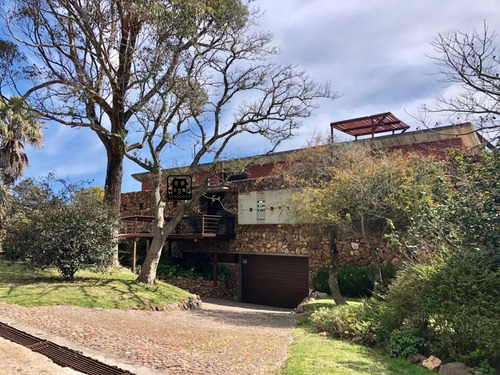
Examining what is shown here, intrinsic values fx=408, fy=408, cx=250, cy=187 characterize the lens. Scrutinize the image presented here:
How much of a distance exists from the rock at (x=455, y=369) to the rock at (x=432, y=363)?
0.08 m

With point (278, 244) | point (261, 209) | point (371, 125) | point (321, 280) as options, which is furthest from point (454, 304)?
point (261, 209)

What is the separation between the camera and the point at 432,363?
5719mm

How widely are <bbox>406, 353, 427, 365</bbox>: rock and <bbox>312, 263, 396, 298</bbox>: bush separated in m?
8.61

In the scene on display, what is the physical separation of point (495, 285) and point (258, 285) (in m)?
14.6

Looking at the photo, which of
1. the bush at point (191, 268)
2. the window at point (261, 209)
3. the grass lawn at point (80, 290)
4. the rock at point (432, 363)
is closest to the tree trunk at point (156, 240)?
the grass lawn at point (80, 290)

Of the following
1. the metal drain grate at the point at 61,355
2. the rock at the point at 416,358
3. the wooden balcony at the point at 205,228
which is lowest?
the rock at the point at 416,358

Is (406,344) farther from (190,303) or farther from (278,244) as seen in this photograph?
(278,244)

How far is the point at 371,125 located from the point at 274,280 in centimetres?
828

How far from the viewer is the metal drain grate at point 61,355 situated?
202 inches

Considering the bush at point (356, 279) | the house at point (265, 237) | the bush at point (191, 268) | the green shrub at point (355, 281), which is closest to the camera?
the bush at point (356, 279)

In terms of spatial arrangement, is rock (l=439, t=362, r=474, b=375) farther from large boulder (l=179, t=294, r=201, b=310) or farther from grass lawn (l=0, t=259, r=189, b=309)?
large boulder (l=179, t=294, r=201, b=310)

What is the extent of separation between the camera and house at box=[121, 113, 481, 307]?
1695cm

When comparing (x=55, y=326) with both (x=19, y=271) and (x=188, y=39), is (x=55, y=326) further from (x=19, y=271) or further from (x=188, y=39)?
(x=188, y=39)

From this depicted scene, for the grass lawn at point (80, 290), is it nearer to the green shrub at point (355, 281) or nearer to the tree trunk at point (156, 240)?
the tree trunk at point (156, 240)
